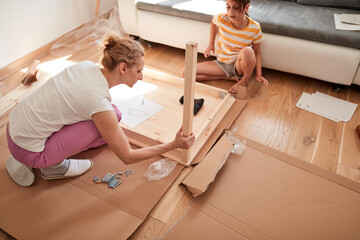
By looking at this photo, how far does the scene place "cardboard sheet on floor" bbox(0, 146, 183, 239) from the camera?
113cm

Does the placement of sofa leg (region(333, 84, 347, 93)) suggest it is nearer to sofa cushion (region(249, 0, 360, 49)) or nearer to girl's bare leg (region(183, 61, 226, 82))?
sofa cushion (region(249, 0, 360, 49))

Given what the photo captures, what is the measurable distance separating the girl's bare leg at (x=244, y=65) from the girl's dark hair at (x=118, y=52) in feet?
2.84

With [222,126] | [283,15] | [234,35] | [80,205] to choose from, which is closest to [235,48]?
[234,35]

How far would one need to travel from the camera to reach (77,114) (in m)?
1.10

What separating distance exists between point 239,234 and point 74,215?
27.3 inches

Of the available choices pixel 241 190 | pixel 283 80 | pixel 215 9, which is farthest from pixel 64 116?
pixel 283 80

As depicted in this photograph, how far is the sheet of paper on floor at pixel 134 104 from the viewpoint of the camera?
163 centimetres

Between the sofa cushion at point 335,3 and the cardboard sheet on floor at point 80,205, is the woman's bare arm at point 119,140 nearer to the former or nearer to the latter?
the cardboard sheet on floor at point 80,205

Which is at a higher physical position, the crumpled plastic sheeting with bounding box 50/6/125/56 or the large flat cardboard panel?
the crumpled plastic sheeting with bounding box 50/6/125/56

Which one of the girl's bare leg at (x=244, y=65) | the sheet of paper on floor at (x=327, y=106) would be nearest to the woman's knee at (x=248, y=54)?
the girl's bare leg at (x=244, y=65)

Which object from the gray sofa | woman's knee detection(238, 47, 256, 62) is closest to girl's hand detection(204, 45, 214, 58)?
the gray sofa

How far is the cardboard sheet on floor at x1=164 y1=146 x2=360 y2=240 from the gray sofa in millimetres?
794

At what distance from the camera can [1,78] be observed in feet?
6.53

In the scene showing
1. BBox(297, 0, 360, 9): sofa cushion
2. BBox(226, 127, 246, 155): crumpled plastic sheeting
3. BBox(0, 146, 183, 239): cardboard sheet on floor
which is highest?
BBox(297, 0, 360, 9): sofa cushion
